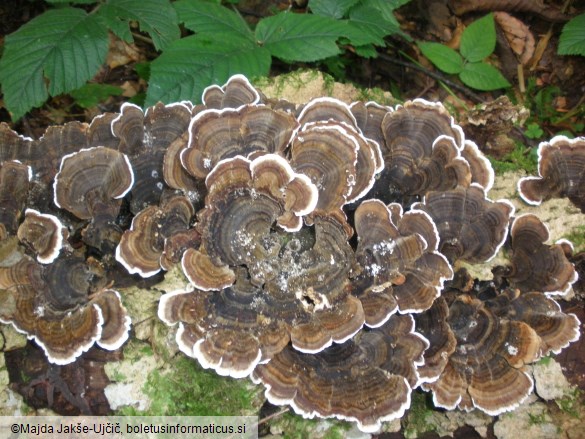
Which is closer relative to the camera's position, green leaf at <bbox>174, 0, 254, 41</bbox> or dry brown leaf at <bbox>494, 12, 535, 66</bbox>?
green leaf at <bbox>174, 0, 254, 41</bbox>

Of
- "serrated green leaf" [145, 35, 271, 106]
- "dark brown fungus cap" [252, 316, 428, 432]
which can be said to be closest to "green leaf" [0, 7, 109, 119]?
"serrated green leaf" [145, 35, 271, 106]

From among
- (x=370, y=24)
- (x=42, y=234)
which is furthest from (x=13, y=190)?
(x=370, y=24)

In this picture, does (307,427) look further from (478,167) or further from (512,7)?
(512,7)

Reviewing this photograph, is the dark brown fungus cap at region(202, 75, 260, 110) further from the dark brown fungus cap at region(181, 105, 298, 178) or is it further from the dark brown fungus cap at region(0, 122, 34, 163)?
the dark brown fungus cap at region(0, 122, 34, 163)

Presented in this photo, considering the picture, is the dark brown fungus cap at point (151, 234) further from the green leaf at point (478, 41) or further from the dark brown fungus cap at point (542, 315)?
the green leaf at point (478, 41)

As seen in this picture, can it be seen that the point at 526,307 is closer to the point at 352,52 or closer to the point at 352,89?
the point at 352,89

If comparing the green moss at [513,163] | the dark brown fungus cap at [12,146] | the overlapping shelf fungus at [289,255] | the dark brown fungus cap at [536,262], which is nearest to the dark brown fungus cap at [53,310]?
the overlapping shelf fungus at [289,255]

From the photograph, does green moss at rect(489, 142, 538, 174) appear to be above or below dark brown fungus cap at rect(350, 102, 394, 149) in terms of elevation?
below

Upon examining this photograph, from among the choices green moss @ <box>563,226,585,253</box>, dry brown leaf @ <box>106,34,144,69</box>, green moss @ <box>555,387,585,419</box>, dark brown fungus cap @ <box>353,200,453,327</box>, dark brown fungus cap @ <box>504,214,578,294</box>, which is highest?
dark brown fungus cap @ <box>353,200,453,327</box>
